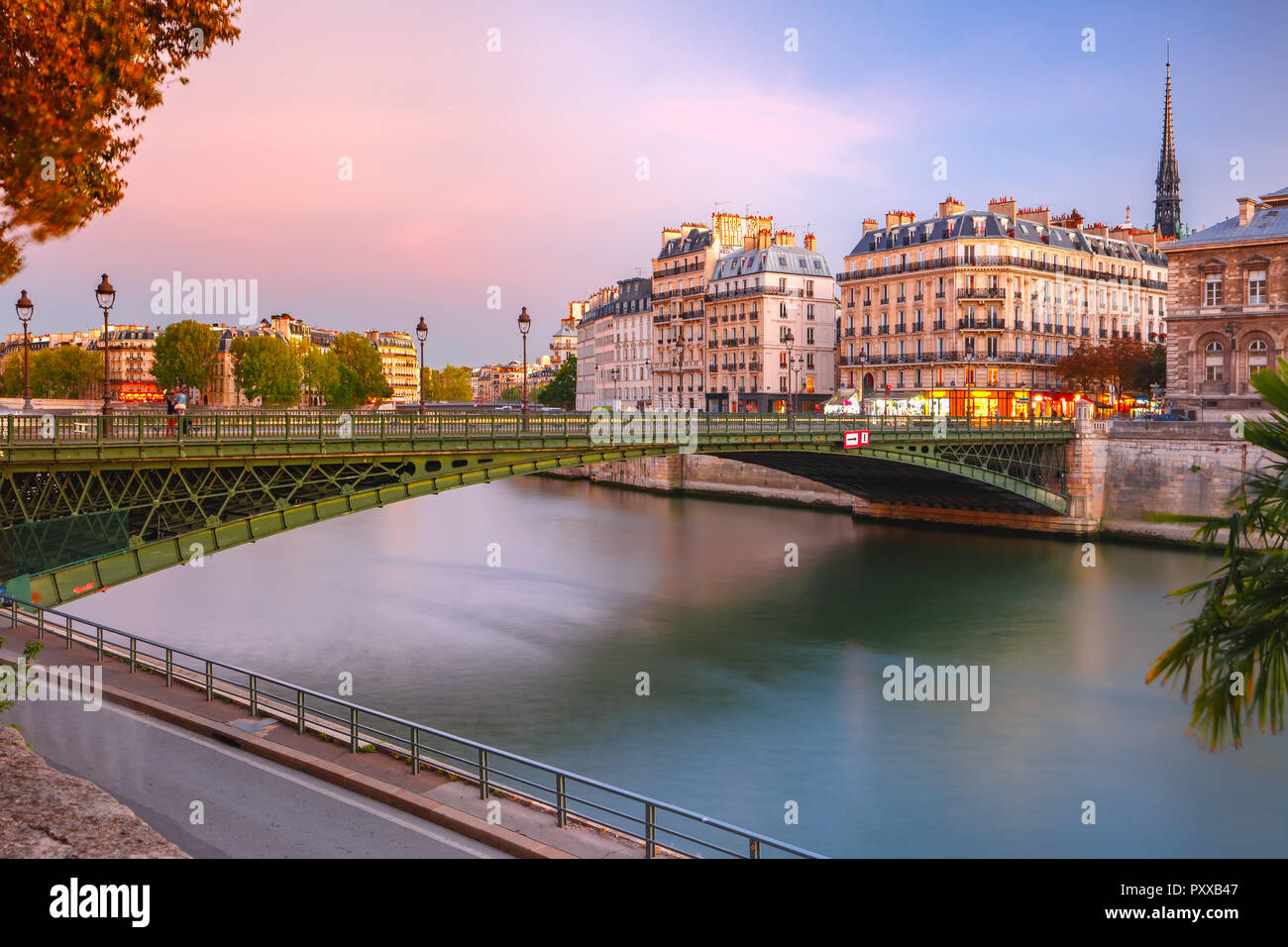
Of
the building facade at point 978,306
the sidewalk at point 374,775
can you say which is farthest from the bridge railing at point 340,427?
the building facade at point 978,306

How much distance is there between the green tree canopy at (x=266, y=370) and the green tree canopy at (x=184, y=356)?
17.6 feet

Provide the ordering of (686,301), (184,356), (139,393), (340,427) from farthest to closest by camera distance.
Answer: (184,356)
(686,301)
(139,393)
(340,427)

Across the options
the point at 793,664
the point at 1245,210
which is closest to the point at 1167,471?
the point at 1245,210

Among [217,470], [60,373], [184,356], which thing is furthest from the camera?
[60,373]

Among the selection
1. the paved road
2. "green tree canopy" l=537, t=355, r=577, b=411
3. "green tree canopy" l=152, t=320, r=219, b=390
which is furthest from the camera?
"green tree canopy" l=537, t=355, r=577, b=411

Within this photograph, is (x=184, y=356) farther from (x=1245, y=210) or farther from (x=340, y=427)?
(x=1245, y=210)

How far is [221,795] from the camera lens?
11.6m

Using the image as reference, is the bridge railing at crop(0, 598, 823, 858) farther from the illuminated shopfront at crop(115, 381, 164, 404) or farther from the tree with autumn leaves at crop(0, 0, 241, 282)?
the illuminated shopfront at crop(115, 381, 164, 404)

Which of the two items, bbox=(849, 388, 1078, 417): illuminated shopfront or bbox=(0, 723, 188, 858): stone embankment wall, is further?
bbox=(849, 388, 1078, 417): illuminated shopfront

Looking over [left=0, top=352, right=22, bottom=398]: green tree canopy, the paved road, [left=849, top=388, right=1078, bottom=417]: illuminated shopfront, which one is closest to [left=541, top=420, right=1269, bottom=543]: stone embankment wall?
[left=849, top=388, right=1078, bottom=417]: illuminated shopfront

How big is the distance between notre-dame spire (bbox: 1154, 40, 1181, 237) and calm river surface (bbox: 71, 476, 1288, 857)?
6528 centimetres

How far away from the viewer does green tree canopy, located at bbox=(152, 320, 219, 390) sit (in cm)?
8962

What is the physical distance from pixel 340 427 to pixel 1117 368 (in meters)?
52.1
